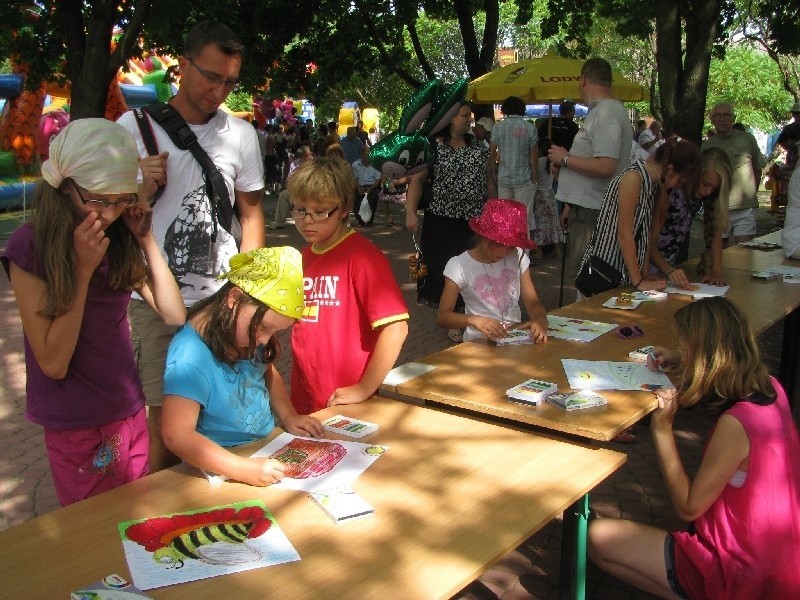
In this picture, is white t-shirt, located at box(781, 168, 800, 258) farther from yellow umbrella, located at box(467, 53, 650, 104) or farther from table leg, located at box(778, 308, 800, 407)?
yellow umbrella, located at box(467, 53, 650, 104)

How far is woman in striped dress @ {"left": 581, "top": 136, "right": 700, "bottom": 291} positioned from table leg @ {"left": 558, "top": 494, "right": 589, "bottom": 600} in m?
2.33

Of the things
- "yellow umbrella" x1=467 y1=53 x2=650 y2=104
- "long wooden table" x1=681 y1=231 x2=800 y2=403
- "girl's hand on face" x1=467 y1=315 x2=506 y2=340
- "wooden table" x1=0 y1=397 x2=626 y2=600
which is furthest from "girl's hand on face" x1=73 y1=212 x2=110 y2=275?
"yellow umbrella" x1=467 y1=53 x2=650 y2=104

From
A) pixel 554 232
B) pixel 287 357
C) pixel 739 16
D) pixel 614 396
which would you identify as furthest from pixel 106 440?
pixel 739 16

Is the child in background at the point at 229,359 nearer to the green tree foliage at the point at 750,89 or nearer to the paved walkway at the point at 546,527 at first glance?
the paved walkway at the point at 546,527

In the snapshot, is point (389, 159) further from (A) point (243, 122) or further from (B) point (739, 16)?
(B) point (739, 16)

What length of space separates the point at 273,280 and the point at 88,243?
0.51 meters

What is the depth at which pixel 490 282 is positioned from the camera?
406cm

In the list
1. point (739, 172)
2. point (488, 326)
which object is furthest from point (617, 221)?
point (739, 172)

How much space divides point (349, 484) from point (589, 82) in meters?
4.27

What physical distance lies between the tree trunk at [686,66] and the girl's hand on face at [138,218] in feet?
23.3

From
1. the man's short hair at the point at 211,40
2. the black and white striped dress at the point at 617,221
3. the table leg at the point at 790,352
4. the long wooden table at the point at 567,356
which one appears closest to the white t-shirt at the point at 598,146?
the black and white striped dress at the point at 617,221

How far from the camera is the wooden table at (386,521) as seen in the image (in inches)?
70.2

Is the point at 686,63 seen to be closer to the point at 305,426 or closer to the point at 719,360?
the point at 719,360

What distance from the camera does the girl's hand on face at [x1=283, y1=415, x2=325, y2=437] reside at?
8.58ft
